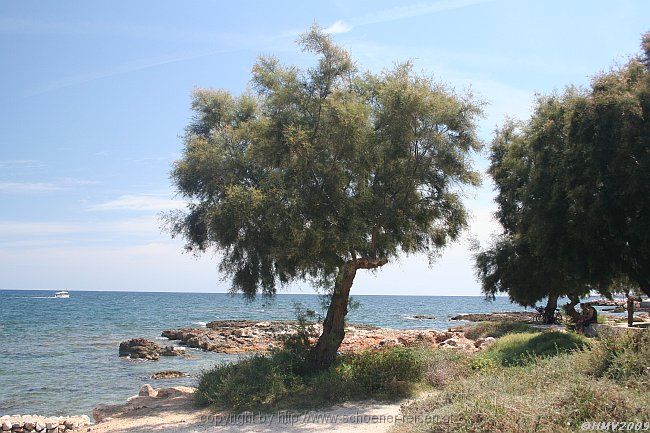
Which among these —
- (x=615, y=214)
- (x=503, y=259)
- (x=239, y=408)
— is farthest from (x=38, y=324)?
(x=615, y=214)

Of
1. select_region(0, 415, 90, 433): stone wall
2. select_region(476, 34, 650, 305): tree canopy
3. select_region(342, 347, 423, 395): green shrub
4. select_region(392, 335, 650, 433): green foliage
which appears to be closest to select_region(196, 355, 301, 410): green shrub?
select_region(342, 347, 423, 395): green shrub

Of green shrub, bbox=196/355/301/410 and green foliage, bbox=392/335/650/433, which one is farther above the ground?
green foliage, bbox=392/335/650/433

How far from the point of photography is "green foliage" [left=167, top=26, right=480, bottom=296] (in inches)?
592

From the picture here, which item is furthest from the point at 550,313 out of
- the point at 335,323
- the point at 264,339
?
the point at 335,323

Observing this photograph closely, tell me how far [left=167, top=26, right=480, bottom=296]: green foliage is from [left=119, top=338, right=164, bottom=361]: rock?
1828 centimetres

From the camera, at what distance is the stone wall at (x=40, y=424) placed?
15805 millimetres

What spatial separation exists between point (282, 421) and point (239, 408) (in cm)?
156

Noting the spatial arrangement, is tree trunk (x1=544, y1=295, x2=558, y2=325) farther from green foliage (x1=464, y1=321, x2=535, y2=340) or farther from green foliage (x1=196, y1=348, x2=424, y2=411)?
green foliage (x1=196, y1=348, x2=424, y2=411)

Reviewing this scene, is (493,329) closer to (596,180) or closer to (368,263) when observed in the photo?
(596,180)

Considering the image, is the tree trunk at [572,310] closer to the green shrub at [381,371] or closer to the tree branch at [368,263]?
the green shrub at [381,371]

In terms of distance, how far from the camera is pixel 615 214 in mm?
16688

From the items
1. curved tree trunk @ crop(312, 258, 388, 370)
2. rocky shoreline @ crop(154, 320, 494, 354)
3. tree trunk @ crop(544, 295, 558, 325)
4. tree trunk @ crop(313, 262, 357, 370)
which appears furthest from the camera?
tree trunk @ crop(544, 295, 558, 325)

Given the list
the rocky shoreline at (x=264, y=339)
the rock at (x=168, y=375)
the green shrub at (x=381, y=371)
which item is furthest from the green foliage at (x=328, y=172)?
the rocky shoreline at (x=264, y=339)

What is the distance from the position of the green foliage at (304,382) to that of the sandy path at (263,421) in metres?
0.47
